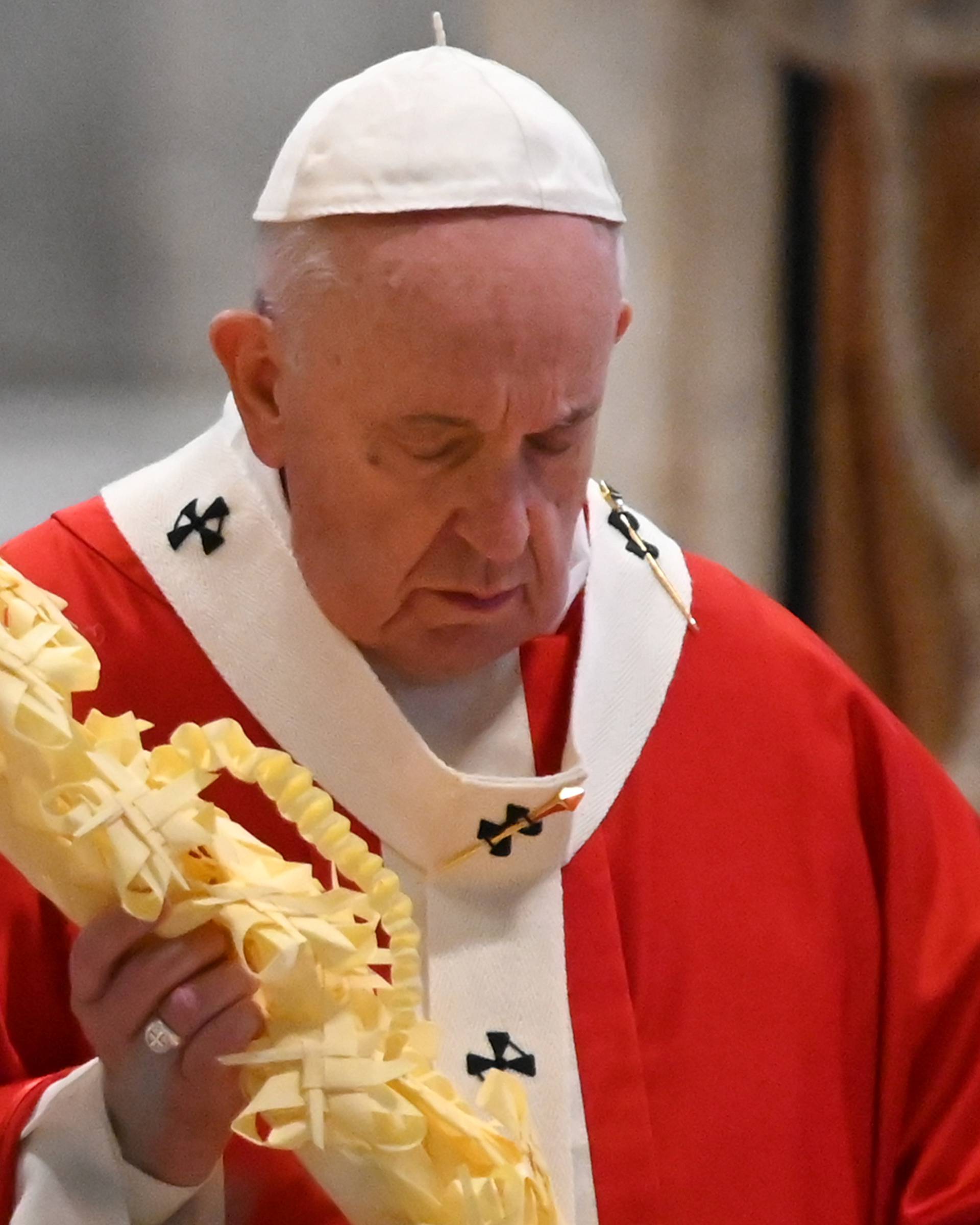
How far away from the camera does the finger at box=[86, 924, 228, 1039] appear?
145 centimetres

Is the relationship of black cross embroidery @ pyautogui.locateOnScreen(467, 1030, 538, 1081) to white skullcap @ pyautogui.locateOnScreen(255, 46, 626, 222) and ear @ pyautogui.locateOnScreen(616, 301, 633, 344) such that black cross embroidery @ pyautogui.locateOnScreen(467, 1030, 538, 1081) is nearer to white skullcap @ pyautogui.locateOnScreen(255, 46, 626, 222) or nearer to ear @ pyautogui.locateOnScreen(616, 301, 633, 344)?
ear @ pyautogui.locateOnScreen(616, 301, 633, 344)

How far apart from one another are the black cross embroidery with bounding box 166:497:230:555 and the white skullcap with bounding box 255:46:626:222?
31cm

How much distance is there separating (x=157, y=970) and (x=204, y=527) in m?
0.63

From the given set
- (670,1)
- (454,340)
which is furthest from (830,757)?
(670,1)

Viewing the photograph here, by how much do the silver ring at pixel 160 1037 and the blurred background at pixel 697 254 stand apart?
1887 mm

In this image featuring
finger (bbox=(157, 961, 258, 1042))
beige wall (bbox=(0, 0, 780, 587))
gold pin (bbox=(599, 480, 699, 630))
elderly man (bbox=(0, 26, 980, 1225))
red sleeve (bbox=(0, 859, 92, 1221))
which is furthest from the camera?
beige wall (bbox=(0, 0, 780, 587))

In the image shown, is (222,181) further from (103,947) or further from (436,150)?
(103,947)

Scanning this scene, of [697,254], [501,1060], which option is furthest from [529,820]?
[697,254]

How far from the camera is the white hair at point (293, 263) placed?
172 cm

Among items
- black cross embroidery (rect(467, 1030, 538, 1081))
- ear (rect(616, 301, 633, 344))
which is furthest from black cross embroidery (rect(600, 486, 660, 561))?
black cross embroidery (rect(467, 1030, 538, 1081))

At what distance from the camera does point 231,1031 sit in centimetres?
144

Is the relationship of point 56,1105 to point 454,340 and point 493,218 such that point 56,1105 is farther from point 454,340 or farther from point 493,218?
point 493,218

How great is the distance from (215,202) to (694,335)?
0.99 meters

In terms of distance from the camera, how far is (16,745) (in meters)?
1.38
